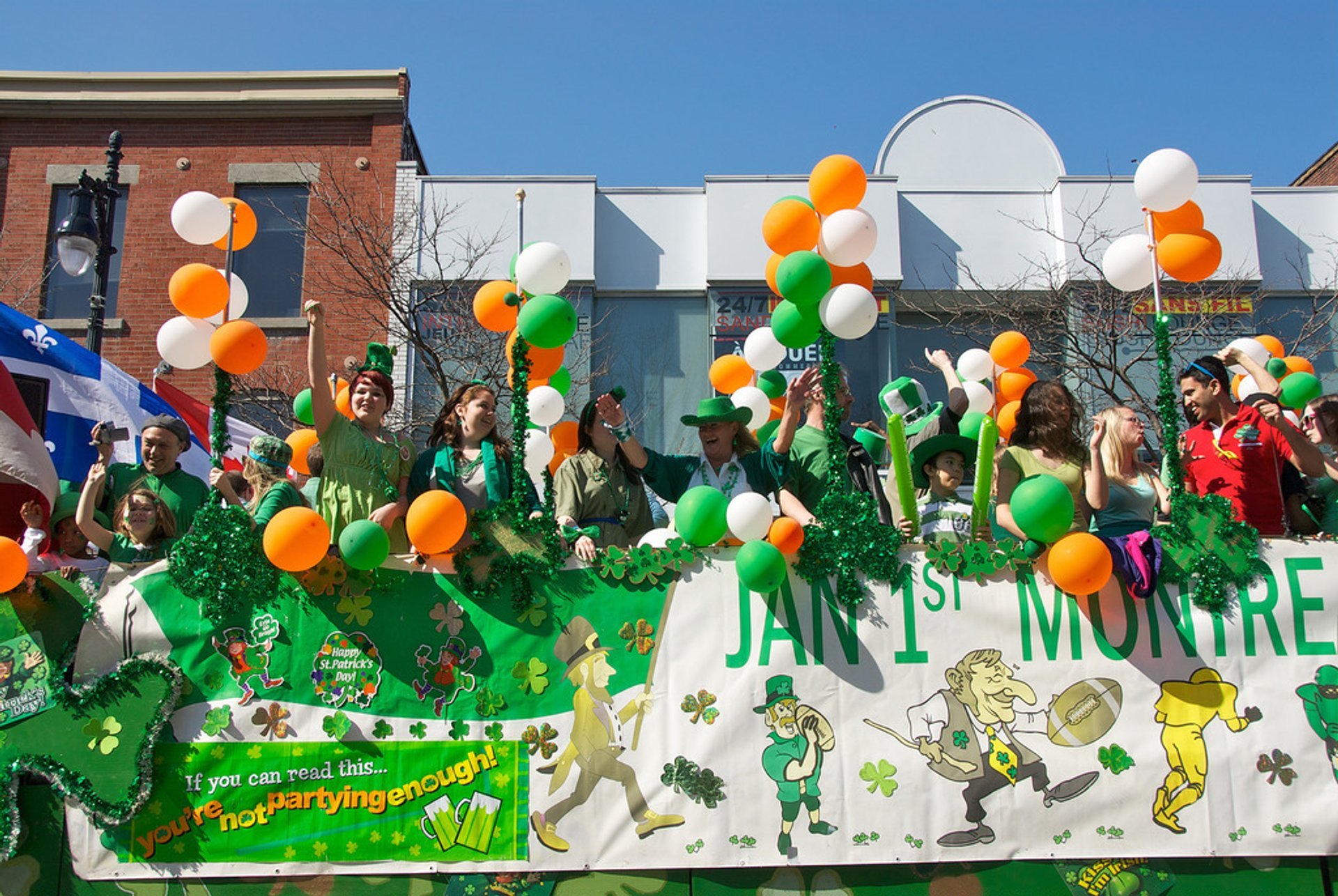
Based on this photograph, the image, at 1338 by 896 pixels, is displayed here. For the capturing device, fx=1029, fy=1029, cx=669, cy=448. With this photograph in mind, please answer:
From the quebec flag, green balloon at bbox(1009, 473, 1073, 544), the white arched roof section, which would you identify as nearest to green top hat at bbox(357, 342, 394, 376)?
the quebec flag

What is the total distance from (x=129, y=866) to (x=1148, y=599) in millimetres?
4325

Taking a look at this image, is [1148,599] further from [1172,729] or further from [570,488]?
[570,488]

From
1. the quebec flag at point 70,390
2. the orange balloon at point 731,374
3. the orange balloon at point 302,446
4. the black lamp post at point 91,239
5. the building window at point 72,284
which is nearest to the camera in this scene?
the orange balloon at point 302,446

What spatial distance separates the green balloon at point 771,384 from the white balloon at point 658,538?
1.75m

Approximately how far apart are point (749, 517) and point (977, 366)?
2.83 m

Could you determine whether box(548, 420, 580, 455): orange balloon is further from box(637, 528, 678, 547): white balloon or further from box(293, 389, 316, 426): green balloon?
box(293, 389, 316, 426): green balloon

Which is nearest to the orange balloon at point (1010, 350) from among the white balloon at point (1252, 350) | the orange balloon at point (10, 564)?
the white balloon at point (1252, 350)

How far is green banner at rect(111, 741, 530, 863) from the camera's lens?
4082 millimetres

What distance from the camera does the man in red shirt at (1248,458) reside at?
4664 millimetres

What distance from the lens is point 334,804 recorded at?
13.5ft

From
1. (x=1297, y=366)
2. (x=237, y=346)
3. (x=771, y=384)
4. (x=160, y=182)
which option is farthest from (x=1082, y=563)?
(x=160, y=182)

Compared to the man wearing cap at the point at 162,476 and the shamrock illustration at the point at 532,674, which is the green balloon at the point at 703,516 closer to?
the shamrock illustration at the point at 532,674

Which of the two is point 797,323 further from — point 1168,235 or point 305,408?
point 305,408

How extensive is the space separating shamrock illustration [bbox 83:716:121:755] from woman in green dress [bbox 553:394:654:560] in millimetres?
2018
